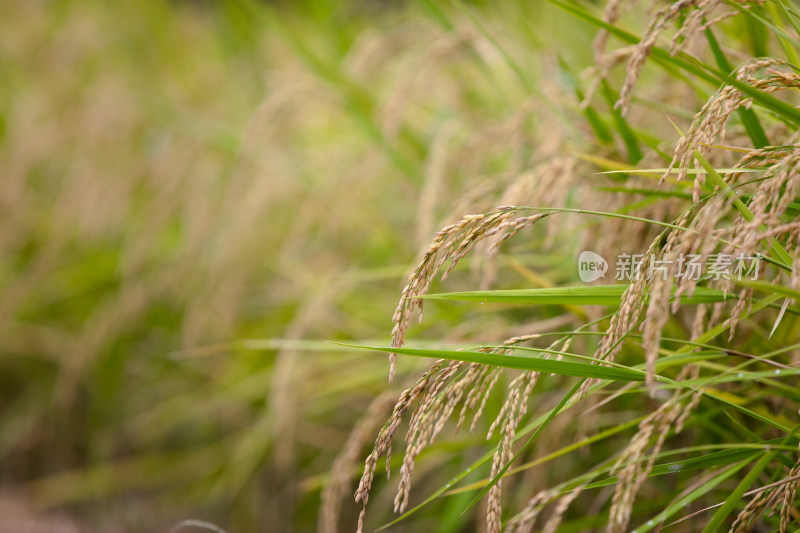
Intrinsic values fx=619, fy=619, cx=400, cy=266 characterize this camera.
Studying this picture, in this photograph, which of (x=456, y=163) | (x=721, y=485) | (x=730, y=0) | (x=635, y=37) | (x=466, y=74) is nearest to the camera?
(x=730, y=0)

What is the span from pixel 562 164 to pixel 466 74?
4.03ft

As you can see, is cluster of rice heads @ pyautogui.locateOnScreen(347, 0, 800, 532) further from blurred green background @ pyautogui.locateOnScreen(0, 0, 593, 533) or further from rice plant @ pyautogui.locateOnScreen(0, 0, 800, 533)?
blurred green background @ pyautogui.locateOnScreen(0, 0, 593, 533)

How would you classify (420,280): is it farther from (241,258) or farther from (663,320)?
(241,258)

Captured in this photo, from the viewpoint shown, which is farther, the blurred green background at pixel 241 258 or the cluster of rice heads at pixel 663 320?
the blurred green background at pixel 241 258

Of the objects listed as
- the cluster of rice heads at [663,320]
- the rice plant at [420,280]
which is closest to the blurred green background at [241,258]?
the rice plant at [420,280]

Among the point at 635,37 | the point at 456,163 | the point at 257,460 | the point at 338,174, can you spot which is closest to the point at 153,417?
the point at 257,460

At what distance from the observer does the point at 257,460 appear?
208 cm

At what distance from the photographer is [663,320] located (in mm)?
609

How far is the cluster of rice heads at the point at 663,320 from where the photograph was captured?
72 centimetres

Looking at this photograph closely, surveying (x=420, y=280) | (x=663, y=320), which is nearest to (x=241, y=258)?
(x=420, y=280)

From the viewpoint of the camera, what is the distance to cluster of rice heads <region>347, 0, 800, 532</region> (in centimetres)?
72

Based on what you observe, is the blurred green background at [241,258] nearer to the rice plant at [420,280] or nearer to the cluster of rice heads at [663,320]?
the rice plant at [420,280]

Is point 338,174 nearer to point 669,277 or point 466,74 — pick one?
point 466,74

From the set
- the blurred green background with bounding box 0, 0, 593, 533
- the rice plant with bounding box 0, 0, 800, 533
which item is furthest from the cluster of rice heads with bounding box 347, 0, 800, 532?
the blurred green background with bounding box 0, 0, 593, 533
